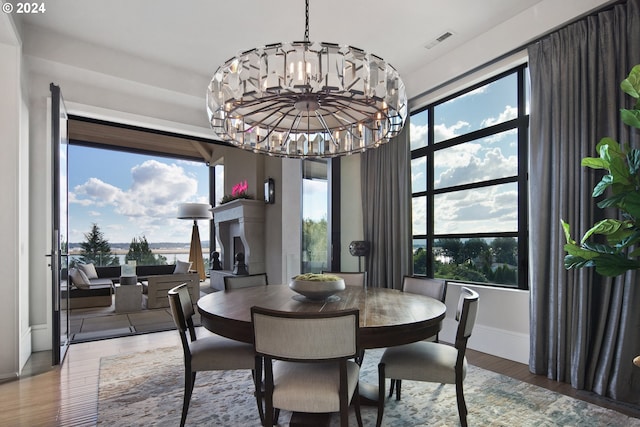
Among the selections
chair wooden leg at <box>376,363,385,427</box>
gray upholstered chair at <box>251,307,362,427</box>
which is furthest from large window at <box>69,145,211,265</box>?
chair wooden leg at <box>376,363,385,427</box>

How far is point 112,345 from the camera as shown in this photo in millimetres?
3908

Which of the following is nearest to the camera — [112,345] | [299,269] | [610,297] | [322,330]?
[322,330]

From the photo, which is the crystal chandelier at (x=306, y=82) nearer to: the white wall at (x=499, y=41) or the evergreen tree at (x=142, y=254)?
the white wall at (x=499, y=41)

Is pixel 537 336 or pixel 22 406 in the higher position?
pixel 537 336

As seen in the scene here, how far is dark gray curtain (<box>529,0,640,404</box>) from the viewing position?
255 cm

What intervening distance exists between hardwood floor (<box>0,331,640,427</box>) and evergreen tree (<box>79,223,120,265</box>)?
5.27 m

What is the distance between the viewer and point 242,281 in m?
3.31

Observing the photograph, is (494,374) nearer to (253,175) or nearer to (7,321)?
(7,321)

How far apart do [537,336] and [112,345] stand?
421 cm

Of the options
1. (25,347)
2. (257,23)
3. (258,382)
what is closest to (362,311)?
(258,382)

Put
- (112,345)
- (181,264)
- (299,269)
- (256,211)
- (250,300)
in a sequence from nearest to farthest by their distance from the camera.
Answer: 1. (250,300)
2. (112,345)
3. (299,269)
4. (256,211)
5. (181,264)

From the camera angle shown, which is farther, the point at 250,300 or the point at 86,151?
the point at 86,151

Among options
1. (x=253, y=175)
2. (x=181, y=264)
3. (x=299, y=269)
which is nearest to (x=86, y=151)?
(x=181, y=264)

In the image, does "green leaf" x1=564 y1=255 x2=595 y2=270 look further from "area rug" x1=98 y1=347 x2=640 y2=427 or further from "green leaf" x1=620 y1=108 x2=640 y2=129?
"area rug" x1=98 y1=347 x2=640 y2=427
